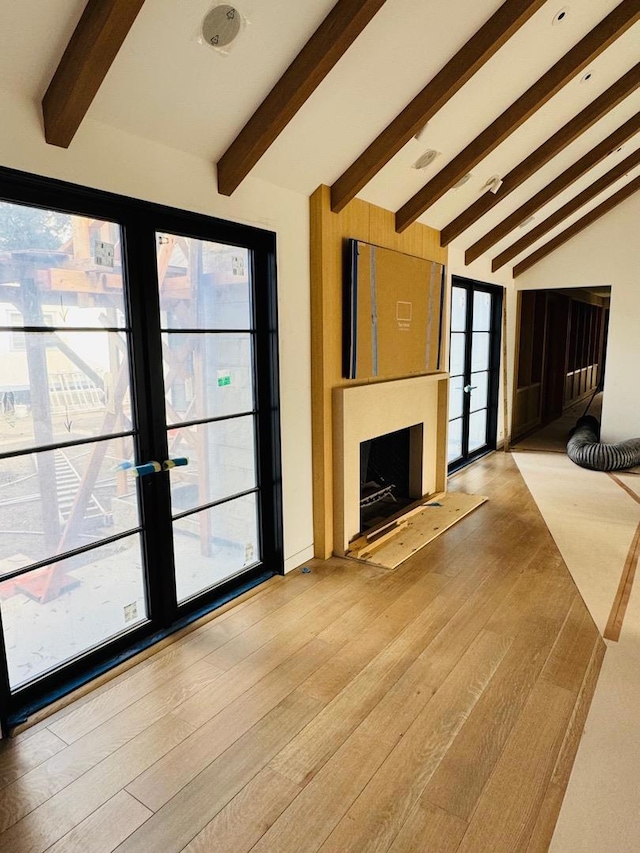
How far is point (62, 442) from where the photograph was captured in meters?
2.28

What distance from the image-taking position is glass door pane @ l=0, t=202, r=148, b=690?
2.12 m

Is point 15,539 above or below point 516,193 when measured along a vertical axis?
below

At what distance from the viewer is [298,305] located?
3.35 m

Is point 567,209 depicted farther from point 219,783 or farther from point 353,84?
point 219,783

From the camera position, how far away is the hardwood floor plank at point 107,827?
165 cm

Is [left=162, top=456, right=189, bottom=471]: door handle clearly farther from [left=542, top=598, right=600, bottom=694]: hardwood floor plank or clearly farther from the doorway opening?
the doorway opening

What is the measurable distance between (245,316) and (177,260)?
56cm

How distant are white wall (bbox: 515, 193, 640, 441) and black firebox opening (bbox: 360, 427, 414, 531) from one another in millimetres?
3262

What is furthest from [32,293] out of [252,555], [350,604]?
[350,604]

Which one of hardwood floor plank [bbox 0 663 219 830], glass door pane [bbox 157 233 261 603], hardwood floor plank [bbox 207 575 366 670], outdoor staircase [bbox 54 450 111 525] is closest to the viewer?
hardwood floor plank [bbox 0 663 219 830]

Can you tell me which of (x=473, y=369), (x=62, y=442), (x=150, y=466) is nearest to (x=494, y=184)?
(x=473, y=369)

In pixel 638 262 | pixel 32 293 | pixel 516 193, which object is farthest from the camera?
pixel 638 262

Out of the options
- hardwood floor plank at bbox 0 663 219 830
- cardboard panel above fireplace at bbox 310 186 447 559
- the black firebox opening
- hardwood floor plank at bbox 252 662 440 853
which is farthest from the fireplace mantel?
hardwood floor plank at bbox 0 663 219 830

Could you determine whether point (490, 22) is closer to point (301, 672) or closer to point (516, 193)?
point (516, 193)
